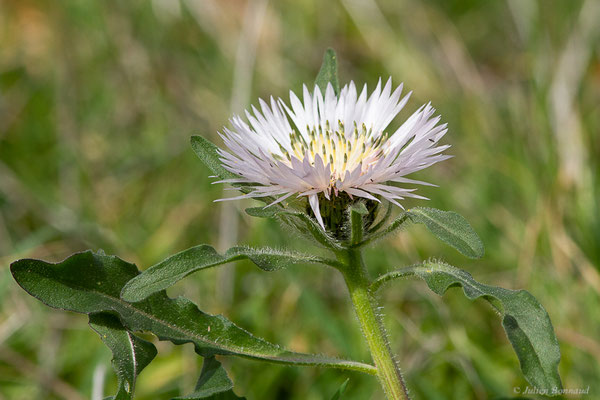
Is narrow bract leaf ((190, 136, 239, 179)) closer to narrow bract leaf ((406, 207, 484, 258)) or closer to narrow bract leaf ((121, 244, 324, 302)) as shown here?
narrow bract leaf ((121, 244, 324, 302))

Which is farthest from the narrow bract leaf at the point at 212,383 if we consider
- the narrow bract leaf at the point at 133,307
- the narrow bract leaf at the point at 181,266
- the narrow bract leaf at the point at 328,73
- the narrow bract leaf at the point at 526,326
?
the narrow bract leaf at the point at 328,73

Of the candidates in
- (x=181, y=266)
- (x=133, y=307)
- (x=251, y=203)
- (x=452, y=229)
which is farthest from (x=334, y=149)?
(x=251, y=203)

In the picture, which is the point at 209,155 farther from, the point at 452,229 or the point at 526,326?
the point at 526,326

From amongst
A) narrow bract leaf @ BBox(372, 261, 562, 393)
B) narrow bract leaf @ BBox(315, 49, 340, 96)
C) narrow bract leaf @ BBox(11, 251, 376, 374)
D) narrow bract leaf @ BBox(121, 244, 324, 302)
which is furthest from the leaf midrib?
narrow bract leaf @ BBox(315, 49, 340, 96)

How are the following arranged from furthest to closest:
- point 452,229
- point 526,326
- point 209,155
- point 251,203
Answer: point 251,203 < point 209,155 < point 452,229 < point 526,326

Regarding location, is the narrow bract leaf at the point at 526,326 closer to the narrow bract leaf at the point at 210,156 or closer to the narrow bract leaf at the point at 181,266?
the narrow bract leaf at the point at 181,266

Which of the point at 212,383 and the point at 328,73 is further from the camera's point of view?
the point at 328,73
